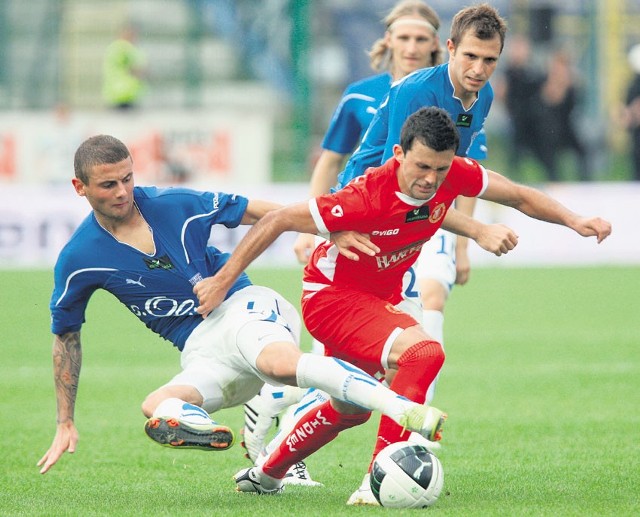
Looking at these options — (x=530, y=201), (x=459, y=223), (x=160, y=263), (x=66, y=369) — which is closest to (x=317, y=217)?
(x=459, y=223)

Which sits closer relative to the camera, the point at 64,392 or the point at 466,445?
the point at 64,392

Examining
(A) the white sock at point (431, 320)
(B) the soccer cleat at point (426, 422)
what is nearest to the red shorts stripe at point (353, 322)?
(B) the soccer cleat at point (426, 422)

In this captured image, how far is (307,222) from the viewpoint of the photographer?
5.87m

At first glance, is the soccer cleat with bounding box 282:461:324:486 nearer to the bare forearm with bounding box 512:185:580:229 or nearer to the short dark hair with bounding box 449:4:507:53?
the bare forearm with bounding box 512:185:580:229

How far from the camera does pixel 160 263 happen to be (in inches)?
251

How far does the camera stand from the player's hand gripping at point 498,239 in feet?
19.0

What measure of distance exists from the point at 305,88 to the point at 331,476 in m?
15.3

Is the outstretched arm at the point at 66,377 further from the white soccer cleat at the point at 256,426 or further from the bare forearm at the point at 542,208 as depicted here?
the bare forearm at the point at 542,208

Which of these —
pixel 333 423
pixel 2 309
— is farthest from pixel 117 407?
pixel 2 309

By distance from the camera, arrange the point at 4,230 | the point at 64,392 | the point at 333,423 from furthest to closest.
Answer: the point at 4,230 → the point at 64,392 → the point at 333,423

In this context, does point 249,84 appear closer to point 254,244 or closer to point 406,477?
point 254,244

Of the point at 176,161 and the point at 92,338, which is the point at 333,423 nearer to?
the point at 92,338

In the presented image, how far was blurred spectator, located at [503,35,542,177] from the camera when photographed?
21.5 metres

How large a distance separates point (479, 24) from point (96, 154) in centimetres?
195
